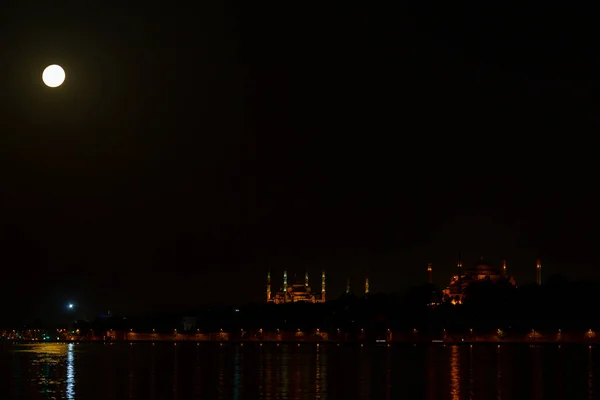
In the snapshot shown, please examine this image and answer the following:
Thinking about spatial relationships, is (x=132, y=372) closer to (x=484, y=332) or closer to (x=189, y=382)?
(x=189, y=382)

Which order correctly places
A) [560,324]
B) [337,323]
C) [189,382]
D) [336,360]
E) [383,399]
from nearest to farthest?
1. [383,399]
2. [189,382]
3. [336,360]
4. [560,324]
5. [337,323]

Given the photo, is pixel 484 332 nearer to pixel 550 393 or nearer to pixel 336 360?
pixel 336 360

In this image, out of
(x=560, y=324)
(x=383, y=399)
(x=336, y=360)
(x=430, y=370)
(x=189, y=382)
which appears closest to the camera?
(x=383, y=399)

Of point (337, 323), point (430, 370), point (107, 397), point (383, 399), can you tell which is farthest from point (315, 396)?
point (337, 323)

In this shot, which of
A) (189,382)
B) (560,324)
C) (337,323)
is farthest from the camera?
(337,323)

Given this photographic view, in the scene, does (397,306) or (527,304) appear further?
(397,306)

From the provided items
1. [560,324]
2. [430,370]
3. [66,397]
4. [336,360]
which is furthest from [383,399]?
[560,324]

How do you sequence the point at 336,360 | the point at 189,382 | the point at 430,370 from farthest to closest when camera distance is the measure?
the point at 336,360 → the point at 430,370 → the point at 189,382

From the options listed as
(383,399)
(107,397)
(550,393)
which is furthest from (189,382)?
(550,393)

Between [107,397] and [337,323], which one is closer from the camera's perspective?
[107,397]
